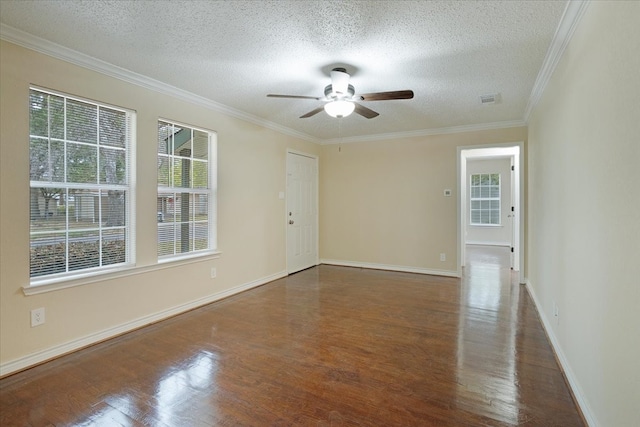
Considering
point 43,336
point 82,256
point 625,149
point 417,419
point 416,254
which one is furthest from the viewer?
point 416,254

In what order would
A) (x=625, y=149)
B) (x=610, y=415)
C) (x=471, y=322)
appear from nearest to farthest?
(x=625, y=149) → (x=610, y=415) → (x=471, y=322)

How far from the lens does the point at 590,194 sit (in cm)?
187

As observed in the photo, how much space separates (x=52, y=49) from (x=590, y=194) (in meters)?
3.95

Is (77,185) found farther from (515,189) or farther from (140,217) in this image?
(515,189)

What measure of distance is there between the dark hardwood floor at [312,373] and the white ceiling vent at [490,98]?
97.4 inches

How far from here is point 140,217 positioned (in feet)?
10.6

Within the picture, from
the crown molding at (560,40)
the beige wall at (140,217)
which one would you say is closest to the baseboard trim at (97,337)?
the beige wall at (140,217)

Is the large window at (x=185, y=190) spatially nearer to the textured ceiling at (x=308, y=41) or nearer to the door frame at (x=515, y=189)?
the textured ceiling at (x=308, y=41)

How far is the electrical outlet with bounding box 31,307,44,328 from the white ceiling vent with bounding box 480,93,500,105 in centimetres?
478

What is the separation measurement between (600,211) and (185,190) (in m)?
3.68

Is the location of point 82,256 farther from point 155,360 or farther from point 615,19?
point 615,19

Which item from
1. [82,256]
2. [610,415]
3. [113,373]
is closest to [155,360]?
[113,373]

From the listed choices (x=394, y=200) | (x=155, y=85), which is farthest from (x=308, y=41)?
(x=394, y=200)

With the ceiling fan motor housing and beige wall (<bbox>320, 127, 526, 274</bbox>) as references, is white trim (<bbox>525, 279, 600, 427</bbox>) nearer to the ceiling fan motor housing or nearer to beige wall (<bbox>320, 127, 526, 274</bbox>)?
beige wall (<bbox>320, 127, 526, 274</bbox>)
